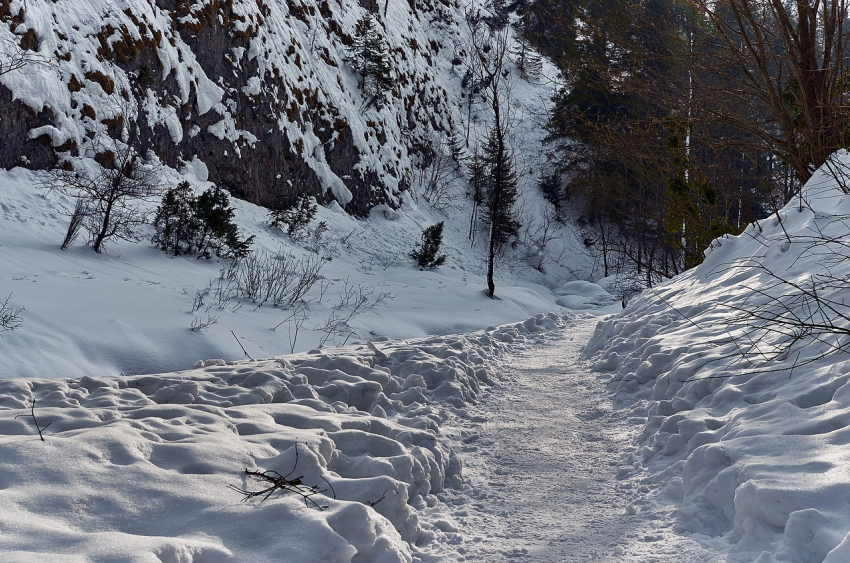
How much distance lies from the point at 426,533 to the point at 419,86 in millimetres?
28205

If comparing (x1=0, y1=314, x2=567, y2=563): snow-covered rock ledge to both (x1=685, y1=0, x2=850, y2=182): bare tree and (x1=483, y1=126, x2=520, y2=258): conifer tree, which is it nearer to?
(x1=685, y1=0, x2=850, y2=182): bare tree

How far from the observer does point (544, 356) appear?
8.27m

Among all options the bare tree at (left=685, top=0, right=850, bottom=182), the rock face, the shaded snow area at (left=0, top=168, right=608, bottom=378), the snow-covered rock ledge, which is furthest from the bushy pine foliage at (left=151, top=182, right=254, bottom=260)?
the bare tree at (left=685, top=0, right=850, bottom=182)

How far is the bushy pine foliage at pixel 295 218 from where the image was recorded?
52.7ft

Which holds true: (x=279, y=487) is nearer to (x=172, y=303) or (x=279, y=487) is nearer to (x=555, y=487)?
(x=555, y=487)

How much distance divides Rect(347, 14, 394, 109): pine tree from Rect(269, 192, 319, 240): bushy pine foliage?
7.86 metres

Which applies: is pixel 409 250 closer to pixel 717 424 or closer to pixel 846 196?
pixel 846 196

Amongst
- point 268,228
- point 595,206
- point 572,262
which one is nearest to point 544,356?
point 268,228

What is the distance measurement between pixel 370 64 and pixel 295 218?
10045 millimetres

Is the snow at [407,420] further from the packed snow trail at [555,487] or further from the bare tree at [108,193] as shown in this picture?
the bare tree at [108,193]

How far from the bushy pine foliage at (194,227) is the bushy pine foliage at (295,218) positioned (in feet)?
12.8

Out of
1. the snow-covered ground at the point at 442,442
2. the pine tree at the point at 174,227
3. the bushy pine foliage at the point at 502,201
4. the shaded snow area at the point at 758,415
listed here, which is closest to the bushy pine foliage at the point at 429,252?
the bushy pine foliage at the point at 502,201

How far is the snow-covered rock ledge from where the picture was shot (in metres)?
2.24

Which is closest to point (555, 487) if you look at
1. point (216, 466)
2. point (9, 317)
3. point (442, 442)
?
point (442, 442)
